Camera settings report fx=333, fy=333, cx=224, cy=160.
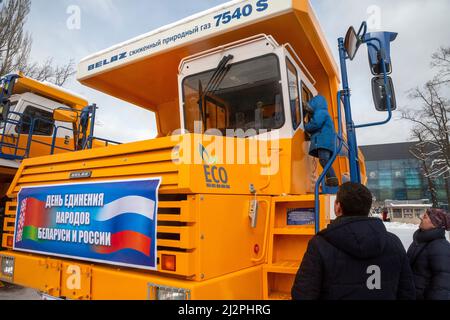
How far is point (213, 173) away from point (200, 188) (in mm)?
181

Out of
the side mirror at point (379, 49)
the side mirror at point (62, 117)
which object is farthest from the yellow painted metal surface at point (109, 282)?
the side mirror at point (62, 117)

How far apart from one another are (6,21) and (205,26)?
51.2ft

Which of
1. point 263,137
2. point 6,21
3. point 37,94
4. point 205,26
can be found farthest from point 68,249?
point 6,21

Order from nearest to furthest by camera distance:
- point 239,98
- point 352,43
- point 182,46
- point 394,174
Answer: point 352,43 → point 239,98 → point 182,46 → point 394,174

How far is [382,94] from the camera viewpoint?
3.03 meters

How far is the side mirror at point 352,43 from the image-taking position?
3.10 m

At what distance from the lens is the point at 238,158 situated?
2547 millimetres

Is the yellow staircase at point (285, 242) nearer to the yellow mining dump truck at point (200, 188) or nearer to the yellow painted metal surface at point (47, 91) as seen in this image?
the yellow mining dump truck at point (200, 188)

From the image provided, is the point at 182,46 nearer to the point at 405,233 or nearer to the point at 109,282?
the point at 109,282

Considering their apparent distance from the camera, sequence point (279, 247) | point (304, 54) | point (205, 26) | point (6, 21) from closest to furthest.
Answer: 1. point (279, 247)
2. point (205, 26)
3. point (304, 54)
4. point (6, 21)

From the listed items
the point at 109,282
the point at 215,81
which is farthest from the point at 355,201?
the point at 215,81

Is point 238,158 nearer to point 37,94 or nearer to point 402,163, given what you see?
point 37,94
